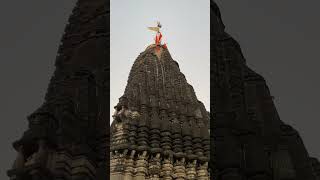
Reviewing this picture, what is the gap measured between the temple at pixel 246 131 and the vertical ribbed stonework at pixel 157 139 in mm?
7849

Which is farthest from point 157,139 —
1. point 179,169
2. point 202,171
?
point 202,171

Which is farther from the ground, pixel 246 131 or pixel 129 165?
pixel 129 165

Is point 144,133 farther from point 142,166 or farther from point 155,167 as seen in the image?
point 155,167

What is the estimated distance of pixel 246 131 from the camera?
18.0 metres

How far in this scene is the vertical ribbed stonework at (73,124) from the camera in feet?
50.3

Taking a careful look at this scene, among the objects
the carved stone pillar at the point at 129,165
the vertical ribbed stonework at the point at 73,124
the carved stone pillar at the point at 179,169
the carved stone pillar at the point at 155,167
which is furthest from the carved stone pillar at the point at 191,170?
the vertical ribbed stonework at the point at 73,124

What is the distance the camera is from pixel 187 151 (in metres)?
31.1

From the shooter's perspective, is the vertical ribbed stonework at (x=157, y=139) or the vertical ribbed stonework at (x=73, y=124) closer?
the vertical ribbed stonework at (x=73, y=124)

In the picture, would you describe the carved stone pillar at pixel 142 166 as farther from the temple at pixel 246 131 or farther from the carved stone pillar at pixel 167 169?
the temple at pixel 246 131

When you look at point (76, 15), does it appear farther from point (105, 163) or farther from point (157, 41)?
point (157, 41)

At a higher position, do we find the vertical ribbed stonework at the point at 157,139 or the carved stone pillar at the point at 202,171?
the vertical ribbed stonework at the point at 157,139

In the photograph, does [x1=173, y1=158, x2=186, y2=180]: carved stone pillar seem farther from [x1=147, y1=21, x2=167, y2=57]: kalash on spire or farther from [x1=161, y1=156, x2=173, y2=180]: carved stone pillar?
[x1=147, y1=21, x2=167, y2=57]: kalash on spire

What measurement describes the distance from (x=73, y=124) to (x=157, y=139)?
14.0 m

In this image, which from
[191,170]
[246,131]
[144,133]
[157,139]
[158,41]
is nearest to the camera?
[246,131]
